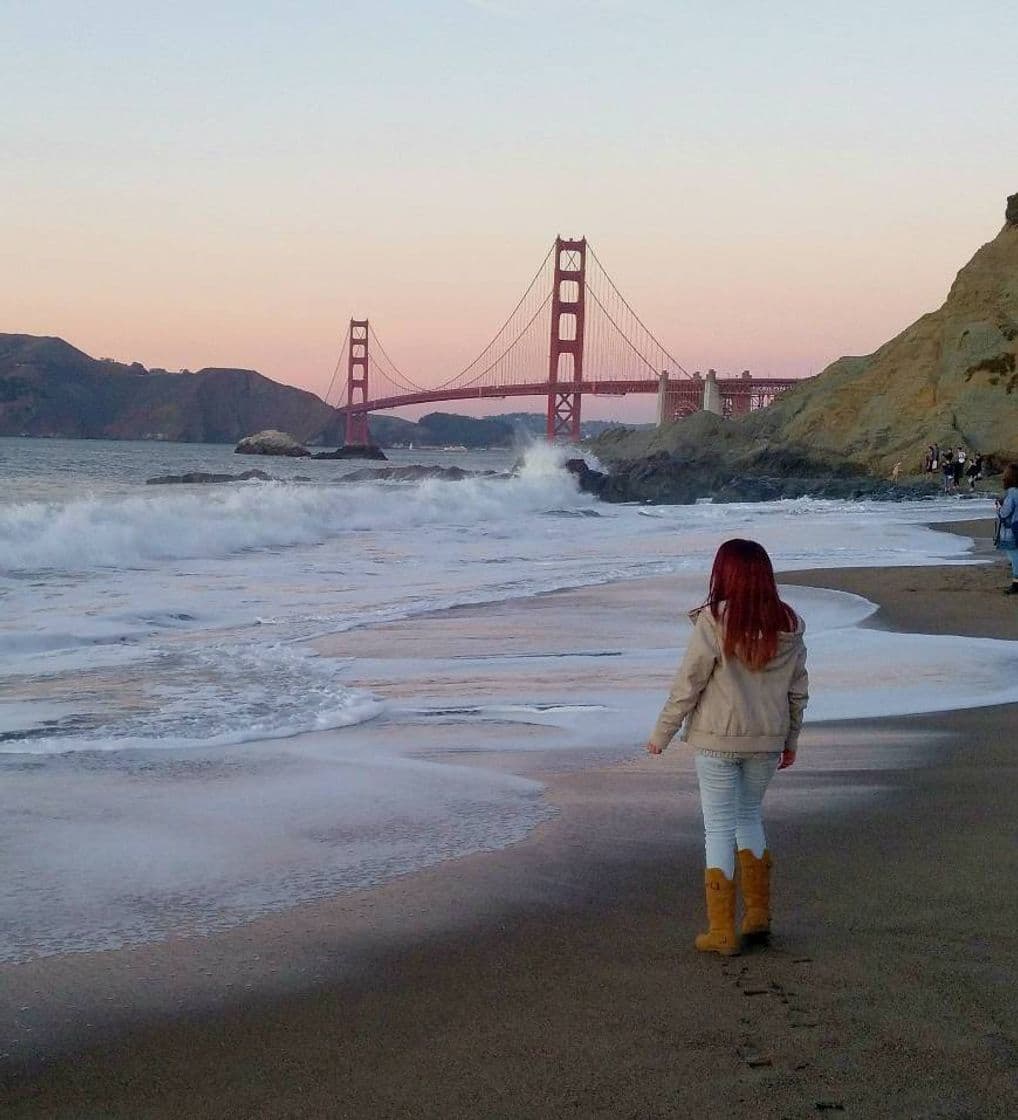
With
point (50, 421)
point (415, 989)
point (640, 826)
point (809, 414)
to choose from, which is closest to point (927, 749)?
point (640, 826)

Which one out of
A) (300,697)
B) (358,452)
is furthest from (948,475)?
(358,452)

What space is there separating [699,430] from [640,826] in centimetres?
4376

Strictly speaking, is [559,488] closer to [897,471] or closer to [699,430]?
[897,471]

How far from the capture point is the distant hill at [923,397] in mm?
37812

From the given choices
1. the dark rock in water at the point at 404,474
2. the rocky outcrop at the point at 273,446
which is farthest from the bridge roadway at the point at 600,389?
the rocky outcrop at the point at 273,446

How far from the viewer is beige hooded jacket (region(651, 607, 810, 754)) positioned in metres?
3.05

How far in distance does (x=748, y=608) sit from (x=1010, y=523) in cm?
834

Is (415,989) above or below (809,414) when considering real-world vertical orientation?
below

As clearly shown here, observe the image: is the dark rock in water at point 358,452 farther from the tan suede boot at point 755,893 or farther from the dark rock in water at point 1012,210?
the tan suede boot at point 755,893

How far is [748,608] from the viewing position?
2996mm

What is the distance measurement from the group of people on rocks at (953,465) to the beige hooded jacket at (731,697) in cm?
3102

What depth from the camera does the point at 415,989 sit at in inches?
108

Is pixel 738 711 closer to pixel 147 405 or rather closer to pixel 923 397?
pixel 923 397

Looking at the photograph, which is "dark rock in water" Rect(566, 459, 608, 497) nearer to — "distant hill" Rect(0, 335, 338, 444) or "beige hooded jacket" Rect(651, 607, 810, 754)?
"beige hooded jacket" Rect(651, 607, 810, 754)
